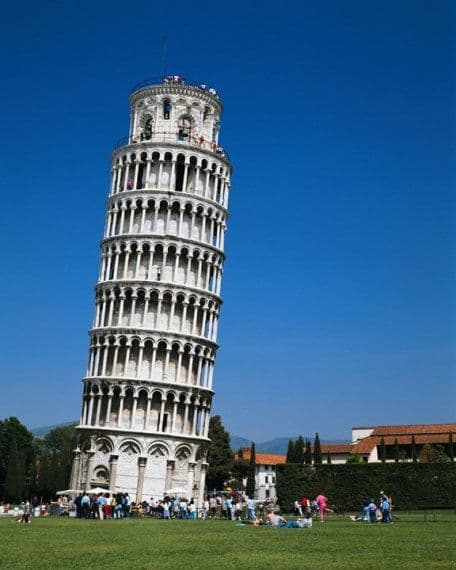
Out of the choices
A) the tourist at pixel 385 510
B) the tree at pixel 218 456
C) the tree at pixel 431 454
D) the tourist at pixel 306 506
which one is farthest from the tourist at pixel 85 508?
the tree at pixel 218 456

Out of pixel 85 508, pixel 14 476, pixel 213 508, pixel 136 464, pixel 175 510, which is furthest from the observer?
pixel 14 476

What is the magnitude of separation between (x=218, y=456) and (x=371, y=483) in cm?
3346

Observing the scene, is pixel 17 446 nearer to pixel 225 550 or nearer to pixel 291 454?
pixel 291 454

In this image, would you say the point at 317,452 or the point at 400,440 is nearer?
the point at 317,452

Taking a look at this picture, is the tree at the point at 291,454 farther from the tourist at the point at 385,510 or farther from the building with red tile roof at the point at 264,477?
the tourist at the point at 385,510

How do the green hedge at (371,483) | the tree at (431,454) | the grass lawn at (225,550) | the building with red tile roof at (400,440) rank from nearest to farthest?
1. the grass lawn at (225,550)
2. the green hedge at (371,483)
3. the tree at (431,454)
4. the building with red tile roof at (400,440)

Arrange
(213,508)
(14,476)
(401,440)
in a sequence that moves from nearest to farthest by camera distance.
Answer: (213,508), (14,476), (401,440)

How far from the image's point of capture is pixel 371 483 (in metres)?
62.5

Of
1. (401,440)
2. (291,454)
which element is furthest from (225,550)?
(401,440)

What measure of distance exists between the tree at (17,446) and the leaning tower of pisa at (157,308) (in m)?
32.0

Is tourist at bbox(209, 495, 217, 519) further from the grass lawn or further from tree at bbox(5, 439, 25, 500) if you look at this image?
tree at bbox(5, 439, 25, 500)

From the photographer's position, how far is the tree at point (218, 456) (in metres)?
92.7

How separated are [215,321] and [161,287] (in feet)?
20.8

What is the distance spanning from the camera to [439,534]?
Result: 93.1ft
